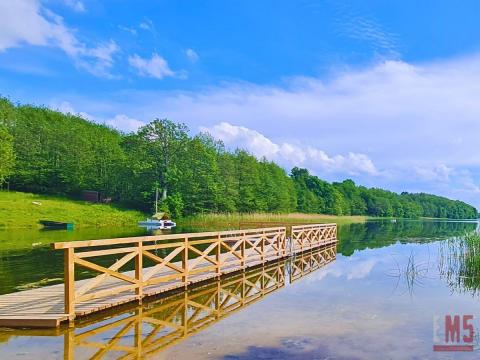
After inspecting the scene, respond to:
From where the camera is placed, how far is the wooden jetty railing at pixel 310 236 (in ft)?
73.5

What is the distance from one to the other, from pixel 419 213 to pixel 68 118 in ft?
390

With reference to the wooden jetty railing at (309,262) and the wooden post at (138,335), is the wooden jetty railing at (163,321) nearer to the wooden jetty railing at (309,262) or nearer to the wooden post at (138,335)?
the wooden post at (138,335)

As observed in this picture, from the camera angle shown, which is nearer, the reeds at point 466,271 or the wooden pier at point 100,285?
the wooden pier at point 100,285

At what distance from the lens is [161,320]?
8.68 meters

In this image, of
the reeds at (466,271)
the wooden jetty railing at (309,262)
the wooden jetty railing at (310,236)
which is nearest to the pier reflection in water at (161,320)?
the wooden jetty railing at (309,262)

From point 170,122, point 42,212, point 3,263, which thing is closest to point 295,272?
point 3,263

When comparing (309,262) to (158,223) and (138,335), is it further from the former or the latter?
(158,223)

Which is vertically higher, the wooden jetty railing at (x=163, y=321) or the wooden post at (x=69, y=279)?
the wooden post at (x=69, y=279)

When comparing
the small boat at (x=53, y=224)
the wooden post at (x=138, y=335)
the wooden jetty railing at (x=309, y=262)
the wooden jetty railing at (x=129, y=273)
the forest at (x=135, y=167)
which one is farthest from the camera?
the forest at (x=135, y=167)

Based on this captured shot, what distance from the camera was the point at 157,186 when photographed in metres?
53.0

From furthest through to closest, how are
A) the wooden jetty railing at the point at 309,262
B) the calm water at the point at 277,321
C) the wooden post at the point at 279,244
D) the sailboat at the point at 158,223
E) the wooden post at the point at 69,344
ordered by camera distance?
1. the sailboat at the point at 158,223
2. the wooden post at the point at 279,244
3. the wooden jetty railing at the point at 309,262
4. the calm water at the point at 277,321
5. the wooden post at the point at 69,344

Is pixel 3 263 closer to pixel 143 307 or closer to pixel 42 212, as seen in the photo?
pixel 143 307

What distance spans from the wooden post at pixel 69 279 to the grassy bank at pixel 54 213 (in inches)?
1153

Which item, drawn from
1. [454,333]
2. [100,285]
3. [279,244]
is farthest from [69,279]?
[279,244]
